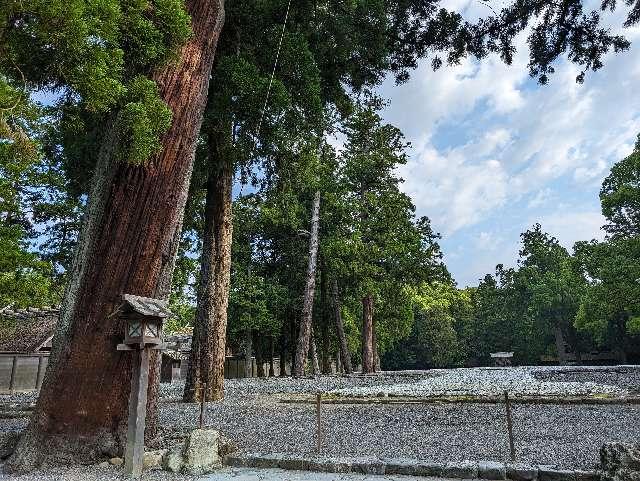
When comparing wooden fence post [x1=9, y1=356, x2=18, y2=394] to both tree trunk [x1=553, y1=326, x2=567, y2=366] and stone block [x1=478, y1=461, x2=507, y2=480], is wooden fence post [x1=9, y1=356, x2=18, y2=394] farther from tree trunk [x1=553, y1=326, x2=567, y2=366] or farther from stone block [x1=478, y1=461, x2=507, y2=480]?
tree trunk [x1=553, y1=326, x2=567, y2=366]

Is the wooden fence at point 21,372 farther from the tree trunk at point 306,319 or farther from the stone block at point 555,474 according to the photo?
the stone block at point 555,474

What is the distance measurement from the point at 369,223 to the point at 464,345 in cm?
2085

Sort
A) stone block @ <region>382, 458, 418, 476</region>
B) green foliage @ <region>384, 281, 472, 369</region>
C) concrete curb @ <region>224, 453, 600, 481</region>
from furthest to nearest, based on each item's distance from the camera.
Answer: green foliage @ <region>384, 281, 472, 369</region> < stone block @ <region>382, 458, 418, 476</region> < concrete curb @ <region>224, 453, 600, 481</region>

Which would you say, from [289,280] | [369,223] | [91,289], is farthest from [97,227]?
[289,280]

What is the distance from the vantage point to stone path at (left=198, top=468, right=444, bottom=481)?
3.14m

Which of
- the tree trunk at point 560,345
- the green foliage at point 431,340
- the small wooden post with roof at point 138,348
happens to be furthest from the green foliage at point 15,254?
the tree trunk at point 560,345

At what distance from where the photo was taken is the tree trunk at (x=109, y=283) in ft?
11.9

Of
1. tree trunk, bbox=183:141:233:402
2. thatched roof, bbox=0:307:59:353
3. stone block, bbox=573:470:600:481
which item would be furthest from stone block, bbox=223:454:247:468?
thatched roof, bbox=0:307:59:353

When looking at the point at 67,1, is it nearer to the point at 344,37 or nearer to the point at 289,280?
the point at 344,37

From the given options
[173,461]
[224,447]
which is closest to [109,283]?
[173,461]

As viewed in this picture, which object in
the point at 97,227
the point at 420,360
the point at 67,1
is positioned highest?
the point at 67,1

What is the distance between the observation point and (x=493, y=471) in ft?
9.91

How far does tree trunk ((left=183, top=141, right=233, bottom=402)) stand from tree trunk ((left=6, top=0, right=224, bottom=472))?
10.3ft

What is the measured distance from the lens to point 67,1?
2.76m
